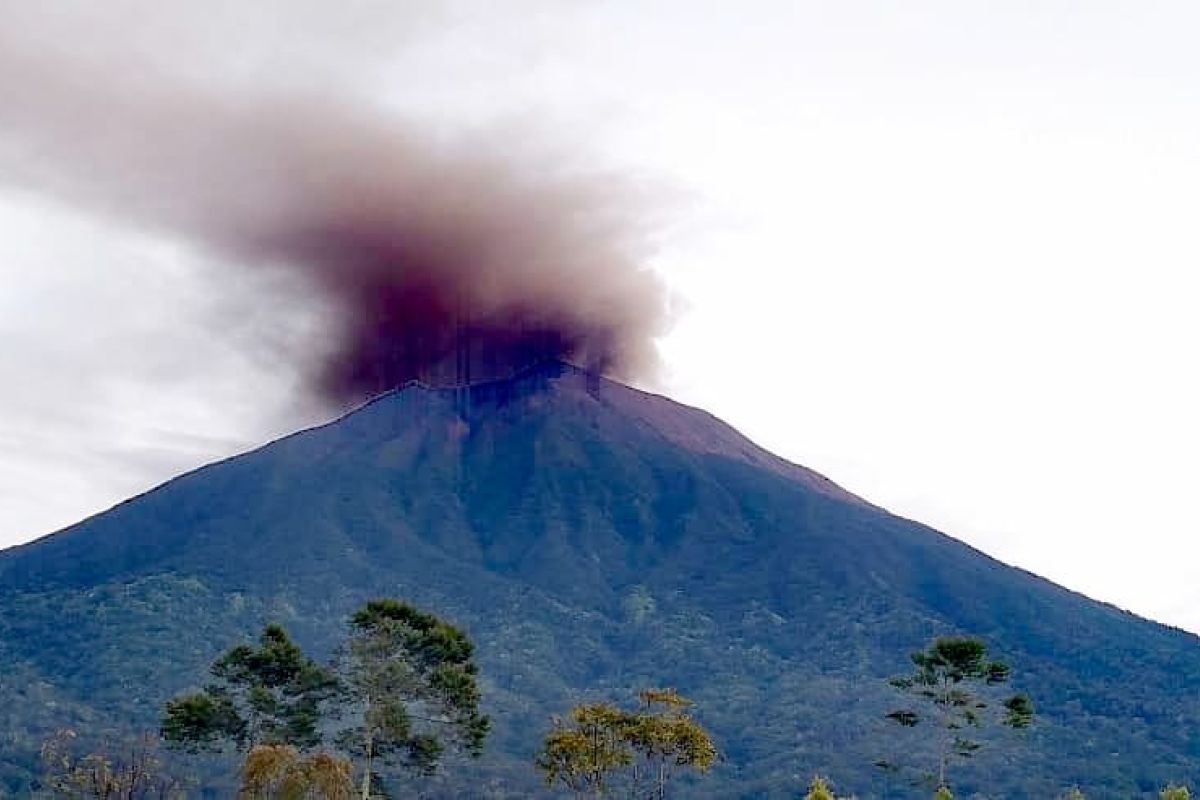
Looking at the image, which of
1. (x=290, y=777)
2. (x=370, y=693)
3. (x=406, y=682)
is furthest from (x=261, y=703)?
(x=290, y=777)

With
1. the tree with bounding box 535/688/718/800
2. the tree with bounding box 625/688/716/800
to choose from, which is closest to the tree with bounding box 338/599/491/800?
the tree with bounding box 535/688/718/800

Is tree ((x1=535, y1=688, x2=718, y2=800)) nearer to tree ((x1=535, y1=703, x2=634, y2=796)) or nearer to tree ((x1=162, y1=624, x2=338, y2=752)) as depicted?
tree ((x1=535, y1=703, x2=634, y2=796))

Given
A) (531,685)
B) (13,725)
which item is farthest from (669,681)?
(13,725)

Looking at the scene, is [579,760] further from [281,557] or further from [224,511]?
[224,511]

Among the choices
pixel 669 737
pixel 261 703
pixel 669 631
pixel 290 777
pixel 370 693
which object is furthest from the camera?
pixel 669 631

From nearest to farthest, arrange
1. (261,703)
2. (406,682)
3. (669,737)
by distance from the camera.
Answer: (669,737)
(406,682)
(261,703)

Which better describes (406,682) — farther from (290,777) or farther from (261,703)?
(290,777)

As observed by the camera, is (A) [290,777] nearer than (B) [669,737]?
Yes
